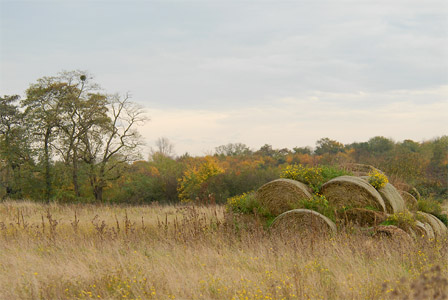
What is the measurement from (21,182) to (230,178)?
1626 centimetres

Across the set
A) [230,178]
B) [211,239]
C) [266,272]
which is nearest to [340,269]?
[266,272]

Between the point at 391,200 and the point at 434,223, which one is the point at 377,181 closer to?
the point at 391,200

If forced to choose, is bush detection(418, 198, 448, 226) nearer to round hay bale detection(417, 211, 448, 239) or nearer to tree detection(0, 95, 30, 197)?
round hay bale detection(417, 211, 448, 239)

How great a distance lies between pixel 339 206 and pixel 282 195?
1.44 m

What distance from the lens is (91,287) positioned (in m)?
6.21

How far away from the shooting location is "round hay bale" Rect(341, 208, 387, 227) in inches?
408

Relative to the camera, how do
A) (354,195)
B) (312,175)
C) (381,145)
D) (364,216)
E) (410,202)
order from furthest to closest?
(381,145), (410,202), (312,175), (354,195), (364,216)

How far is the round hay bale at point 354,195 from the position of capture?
10.6m

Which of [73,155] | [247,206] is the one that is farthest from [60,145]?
[247,206]

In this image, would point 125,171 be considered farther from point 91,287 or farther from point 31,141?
point 91,287

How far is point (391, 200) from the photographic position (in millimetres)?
11219

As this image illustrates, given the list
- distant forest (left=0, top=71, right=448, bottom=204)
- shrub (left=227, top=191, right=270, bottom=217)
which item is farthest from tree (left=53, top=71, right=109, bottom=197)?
shrub (left=227, top=191, right=270, bottom=217)

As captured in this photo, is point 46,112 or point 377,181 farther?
point 46,112

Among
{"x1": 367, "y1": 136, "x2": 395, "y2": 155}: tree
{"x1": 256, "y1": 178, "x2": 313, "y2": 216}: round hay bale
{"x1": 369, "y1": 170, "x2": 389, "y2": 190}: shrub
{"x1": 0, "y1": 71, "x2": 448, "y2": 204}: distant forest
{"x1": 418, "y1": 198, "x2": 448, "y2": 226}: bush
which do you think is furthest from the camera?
{"x1": 367, "y1": 136, "x2": 395, "y2": 155}: tree
